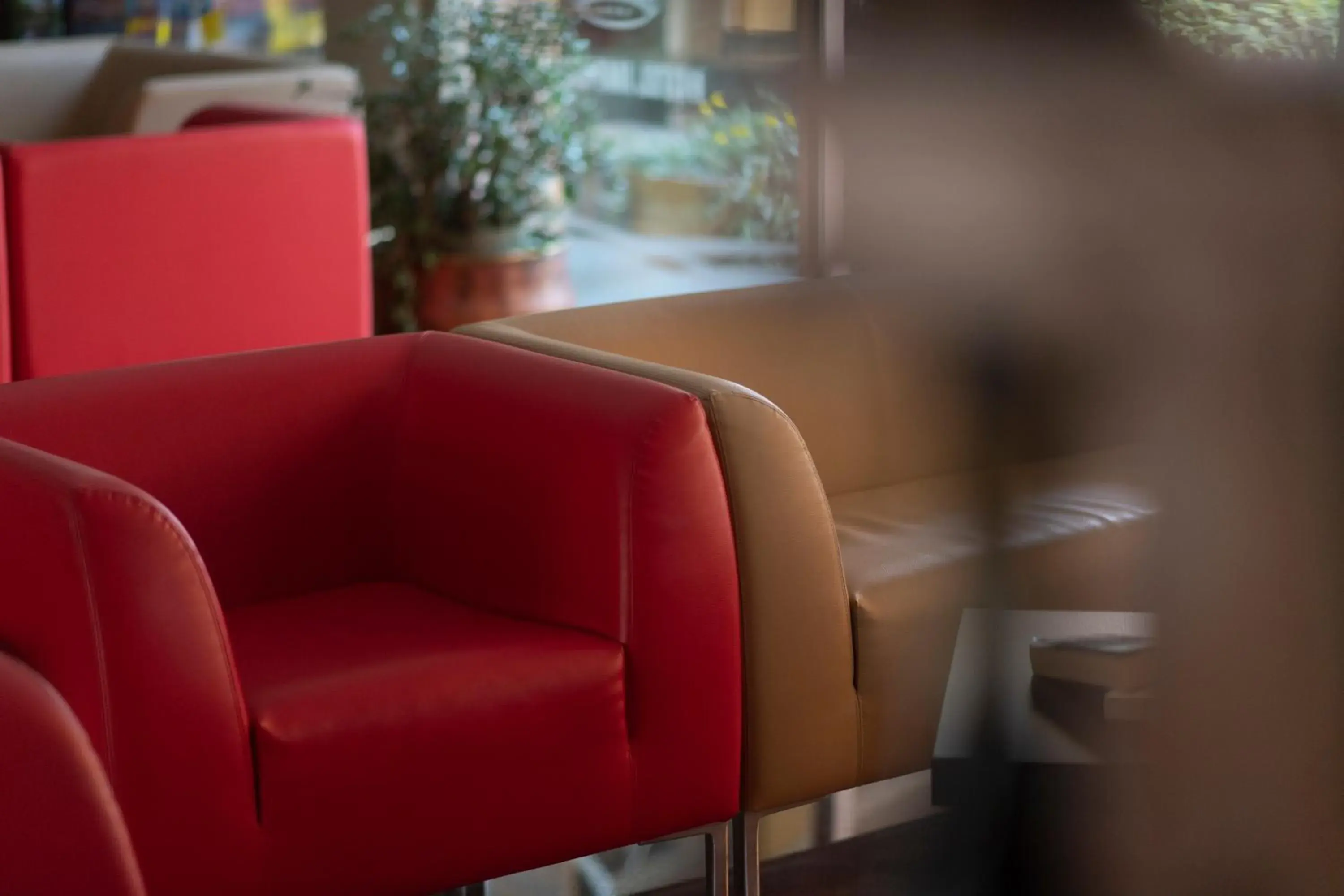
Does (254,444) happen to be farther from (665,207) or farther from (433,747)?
(665,207)

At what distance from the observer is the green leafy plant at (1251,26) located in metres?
0.30

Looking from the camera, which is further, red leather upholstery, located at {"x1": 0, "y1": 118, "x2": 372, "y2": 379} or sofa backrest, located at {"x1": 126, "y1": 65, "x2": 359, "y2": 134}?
sofa backrest, located at {"x1": 126, "y1": 65, "x2": 359, "y2": 134}

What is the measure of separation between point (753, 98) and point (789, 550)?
5.09 feet

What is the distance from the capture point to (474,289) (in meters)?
5.35

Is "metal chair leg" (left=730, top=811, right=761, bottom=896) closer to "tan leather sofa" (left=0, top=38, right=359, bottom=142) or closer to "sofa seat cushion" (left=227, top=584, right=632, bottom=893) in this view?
"sofa seat cushion" (left=227, top=584, right=632, bottom=893)

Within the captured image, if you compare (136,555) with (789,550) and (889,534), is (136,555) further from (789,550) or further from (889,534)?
(889,534)

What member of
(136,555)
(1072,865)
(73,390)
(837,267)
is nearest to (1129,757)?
(1072,865)

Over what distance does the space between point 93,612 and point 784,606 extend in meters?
0.79

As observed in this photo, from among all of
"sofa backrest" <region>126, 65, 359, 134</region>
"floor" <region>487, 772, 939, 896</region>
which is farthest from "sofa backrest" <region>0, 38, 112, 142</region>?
"floor" <region>487, 772, 939, 896</region>

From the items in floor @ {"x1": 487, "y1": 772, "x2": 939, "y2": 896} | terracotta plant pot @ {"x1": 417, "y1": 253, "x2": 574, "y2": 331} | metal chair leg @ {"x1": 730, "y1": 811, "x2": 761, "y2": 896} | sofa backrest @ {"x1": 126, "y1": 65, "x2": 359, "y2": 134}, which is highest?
sofa backrest @ {"x1": 126, "y1": 65, "x2": 359, "y2": 134}

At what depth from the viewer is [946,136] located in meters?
0.35

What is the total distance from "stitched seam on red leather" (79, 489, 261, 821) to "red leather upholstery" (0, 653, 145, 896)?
189 millimetres

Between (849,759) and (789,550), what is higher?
(789,550)

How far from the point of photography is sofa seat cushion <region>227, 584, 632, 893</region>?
1.70 m
